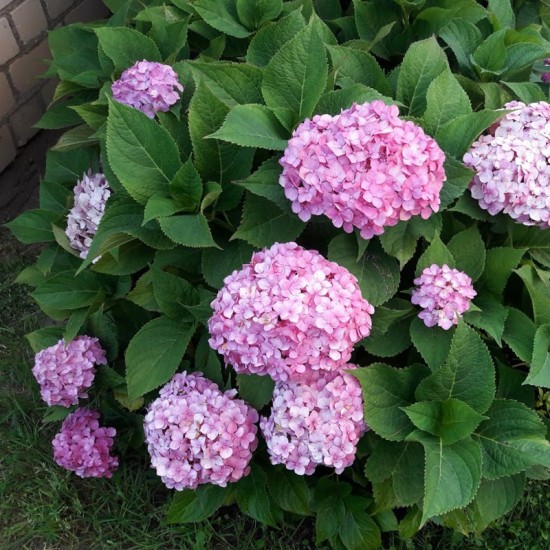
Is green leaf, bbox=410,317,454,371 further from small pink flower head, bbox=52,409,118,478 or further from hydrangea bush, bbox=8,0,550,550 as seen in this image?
small pink flower head, bbox=52,409,118,478

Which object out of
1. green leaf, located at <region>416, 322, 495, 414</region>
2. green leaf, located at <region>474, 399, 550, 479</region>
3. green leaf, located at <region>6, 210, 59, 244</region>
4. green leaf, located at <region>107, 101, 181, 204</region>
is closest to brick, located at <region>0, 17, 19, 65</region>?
green leaf, located at <region>6, 210, 59, 244</region>

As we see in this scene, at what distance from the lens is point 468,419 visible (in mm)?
1793

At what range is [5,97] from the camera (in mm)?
3393

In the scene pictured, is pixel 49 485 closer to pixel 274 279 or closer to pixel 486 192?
pixel 274 279

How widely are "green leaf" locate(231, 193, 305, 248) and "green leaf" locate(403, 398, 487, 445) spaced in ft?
1.83

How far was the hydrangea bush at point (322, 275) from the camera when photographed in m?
1.72

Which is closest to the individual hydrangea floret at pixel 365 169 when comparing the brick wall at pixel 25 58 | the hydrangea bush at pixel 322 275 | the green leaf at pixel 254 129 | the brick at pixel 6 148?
the hydrangea bush at pixel 322 275

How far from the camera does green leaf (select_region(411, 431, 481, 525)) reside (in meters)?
1.69

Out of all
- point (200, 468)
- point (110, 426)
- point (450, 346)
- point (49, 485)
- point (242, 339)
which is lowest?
point (49, 485)

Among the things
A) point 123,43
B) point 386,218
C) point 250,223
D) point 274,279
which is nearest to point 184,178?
point 250,223

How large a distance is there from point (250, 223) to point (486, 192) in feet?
2.09

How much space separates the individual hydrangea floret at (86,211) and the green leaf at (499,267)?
120 cm

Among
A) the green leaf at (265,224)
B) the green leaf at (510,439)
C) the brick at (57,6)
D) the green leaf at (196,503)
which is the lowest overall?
the green leaf at (196,503)

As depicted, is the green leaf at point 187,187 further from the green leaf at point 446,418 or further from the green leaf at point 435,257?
A: the green leaf at point 446,418
